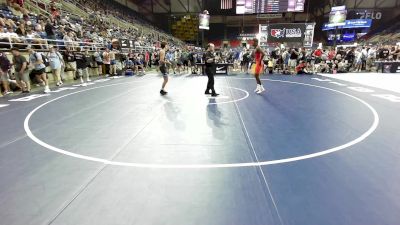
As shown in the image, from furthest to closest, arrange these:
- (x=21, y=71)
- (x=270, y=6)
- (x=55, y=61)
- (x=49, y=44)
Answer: (x=270, y=6)
(x=49, y=44)
(x=55, y=61)
(x=21, y=71)

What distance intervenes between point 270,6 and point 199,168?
32.3m

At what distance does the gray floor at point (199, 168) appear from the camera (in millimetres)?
2592

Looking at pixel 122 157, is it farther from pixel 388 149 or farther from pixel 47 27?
pixel 47 27

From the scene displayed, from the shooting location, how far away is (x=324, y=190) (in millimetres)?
2936

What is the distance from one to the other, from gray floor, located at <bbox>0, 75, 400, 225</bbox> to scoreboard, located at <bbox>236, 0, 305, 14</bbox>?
91.3 feet

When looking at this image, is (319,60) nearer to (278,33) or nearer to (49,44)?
(278,33)

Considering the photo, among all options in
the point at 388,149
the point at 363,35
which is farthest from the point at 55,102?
the point at 363,35

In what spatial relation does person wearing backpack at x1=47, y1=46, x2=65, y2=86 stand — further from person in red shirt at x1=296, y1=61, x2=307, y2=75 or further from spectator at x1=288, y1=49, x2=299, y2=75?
person in red shirt at x1=296, y1=61, x2=307, y2=75

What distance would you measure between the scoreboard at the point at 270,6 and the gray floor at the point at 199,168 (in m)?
27.8

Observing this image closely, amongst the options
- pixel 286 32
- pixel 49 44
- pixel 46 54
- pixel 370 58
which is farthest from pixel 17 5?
pixel 370 58

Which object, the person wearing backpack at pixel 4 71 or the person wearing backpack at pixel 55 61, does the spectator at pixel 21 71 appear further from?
the person wearing backpack at pixel 55 61

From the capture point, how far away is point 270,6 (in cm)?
3150

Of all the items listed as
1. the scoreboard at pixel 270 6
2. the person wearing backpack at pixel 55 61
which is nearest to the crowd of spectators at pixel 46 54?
the person wearing backpack at pixel 55 61

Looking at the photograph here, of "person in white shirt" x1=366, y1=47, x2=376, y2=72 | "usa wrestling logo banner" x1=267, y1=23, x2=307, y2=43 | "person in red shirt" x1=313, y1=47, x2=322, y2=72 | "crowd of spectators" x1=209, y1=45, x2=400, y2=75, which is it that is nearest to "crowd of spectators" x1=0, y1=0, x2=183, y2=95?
"crowd of spectators" x1=209, y1=45, x2=400, y2=75
